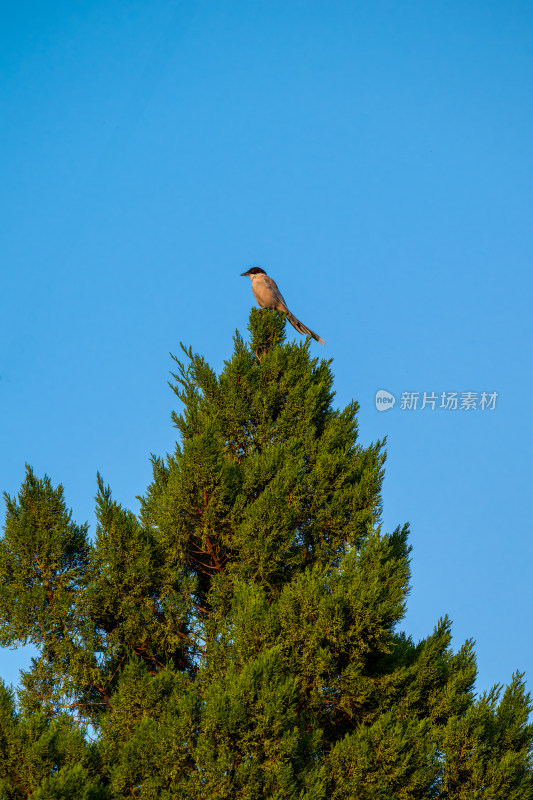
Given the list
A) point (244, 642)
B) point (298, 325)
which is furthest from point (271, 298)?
point (244, 642)

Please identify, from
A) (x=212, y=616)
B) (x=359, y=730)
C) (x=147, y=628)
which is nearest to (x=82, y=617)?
(x=147, y=628)

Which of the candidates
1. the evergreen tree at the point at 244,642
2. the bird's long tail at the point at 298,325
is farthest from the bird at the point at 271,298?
the evergreen tree at the point at 244,642

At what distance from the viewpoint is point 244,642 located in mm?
9844

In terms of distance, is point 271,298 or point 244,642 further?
point 271,298

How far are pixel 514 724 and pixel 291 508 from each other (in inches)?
174

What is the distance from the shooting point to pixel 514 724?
36.7ft

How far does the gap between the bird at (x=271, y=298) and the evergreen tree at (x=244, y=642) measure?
227 cm

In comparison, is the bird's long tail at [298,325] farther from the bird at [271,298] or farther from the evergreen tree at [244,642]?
the evergreen tree at [244,642]

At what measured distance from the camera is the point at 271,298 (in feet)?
50.2

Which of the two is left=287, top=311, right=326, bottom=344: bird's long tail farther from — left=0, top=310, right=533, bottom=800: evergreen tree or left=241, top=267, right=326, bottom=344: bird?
left=0, top=310, right=533, bottom=800: evergreen tree

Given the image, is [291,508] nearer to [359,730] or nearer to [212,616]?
[212,616]

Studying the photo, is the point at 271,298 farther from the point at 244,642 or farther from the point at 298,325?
the point at 244,642

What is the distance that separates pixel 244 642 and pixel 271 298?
7405 millimetres

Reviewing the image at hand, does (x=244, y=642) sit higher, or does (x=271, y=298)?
(x=271, y=298)
